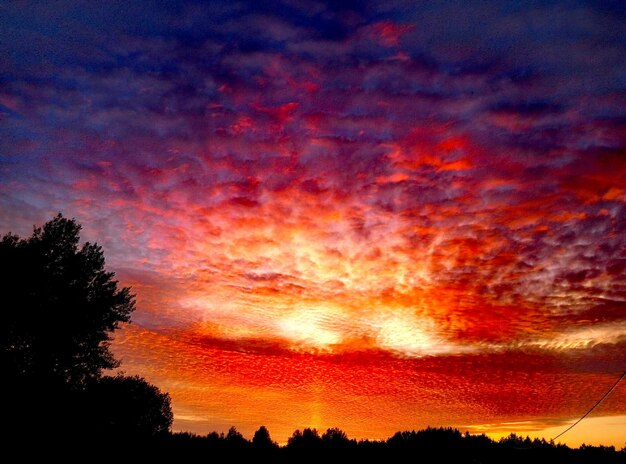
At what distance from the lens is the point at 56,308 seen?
112 feet

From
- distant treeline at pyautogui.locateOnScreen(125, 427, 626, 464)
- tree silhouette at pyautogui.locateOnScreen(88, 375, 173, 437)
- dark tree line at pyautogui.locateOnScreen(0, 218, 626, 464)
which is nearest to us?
dark tree line at pyautogui.locateOnScreen(0, 218, 626, 464)

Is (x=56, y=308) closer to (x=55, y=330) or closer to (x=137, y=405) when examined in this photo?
(x=55, y=330)

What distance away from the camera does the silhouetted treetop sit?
32.0 metres

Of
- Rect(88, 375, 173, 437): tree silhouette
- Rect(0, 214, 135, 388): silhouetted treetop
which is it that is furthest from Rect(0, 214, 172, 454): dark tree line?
Rect(88, 375, 173, 437): tree silhouette

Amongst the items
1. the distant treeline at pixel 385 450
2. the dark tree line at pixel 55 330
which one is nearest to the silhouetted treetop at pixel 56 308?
the dark tree line at pixel 55 330

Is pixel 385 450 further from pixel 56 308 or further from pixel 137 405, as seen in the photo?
pixel 56 308

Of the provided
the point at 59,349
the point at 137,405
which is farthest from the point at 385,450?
the point at 59,349

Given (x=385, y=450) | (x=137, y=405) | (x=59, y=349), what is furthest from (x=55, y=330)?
(x=385, y=450)

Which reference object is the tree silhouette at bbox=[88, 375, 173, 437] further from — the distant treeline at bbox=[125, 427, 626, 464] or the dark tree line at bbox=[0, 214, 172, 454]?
the dark tree line at bbox=[0, 214, 172, 454]

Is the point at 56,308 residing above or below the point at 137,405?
above

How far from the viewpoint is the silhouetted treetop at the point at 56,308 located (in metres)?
32.0

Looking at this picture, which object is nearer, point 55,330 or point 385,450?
point 55,330

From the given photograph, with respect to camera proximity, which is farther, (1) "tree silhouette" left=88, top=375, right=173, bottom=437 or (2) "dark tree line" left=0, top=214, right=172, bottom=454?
(1) "tree silhouette" left=88, top=375, right=173, bottom=437

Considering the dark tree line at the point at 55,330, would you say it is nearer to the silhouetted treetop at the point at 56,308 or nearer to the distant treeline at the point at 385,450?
the silhouetted treetop at the point at 56,308
